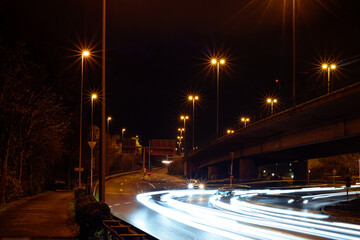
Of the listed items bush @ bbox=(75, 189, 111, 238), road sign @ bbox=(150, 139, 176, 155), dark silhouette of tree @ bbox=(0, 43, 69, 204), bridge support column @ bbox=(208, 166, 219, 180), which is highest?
dark silhouette of tree @ bbox=(0, 43, 69, 204)

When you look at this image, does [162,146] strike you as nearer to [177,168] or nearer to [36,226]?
[36,226]

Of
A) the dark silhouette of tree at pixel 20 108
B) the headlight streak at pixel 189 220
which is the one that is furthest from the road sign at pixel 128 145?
the headlight streak at pixel 189 220

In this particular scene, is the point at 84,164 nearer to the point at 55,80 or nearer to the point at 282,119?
the point at 55,80

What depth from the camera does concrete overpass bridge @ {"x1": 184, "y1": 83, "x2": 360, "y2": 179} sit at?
996 inches

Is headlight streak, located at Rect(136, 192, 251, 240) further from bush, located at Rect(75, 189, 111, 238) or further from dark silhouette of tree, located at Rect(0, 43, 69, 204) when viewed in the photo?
dark silhouette of tree, located at Rect(0, 43, 69, 204)

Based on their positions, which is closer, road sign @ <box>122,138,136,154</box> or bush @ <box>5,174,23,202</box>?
bush @ <box>5,174,23,202</box>

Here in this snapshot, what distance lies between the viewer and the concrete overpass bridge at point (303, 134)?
25297 millimetres

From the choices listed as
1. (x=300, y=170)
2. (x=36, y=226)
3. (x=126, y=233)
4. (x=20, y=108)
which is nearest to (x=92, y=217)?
(x=126, y=233)

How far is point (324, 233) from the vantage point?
13.6 meters

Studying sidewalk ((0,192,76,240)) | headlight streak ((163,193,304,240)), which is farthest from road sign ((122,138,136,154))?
sidewalk ((0,192,76,240))

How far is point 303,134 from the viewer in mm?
33219

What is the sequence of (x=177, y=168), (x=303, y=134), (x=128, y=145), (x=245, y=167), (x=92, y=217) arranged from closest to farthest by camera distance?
(x=92, y=217), (x=303, y=134), (x=128, y=145), (x=245, y=167), (x=177, y=168)

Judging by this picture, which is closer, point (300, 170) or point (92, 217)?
point (92, 217)

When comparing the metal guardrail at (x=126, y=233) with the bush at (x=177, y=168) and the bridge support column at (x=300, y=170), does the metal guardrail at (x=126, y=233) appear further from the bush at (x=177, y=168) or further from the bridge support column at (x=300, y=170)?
the bush at (x=177, y=168)
